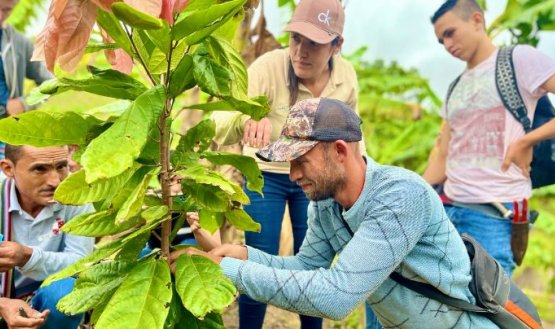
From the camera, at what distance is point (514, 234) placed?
315 centimetres

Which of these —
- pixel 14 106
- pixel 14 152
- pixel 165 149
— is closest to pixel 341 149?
pixel 165 149

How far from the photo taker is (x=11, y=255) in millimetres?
2434

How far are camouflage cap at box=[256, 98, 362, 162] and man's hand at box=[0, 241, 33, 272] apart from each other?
40.8 inches

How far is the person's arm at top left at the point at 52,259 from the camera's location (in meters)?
2.55

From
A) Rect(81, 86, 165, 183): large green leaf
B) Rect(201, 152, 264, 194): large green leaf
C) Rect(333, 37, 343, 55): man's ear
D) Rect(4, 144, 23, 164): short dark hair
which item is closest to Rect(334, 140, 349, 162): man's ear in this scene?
Rect(201, 152, 264, 194): large green leaf

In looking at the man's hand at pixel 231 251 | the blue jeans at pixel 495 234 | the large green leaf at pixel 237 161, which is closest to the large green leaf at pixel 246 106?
the large green leaf at pixel 237 161

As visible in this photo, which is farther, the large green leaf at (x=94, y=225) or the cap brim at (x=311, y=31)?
the cap brim at (x=311, y=31)

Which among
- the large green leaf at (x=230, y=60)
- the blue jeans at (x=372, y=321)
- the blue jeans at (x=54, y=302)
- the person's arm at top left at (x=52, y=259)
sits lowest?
the blue jeans at (x=372, y=321)

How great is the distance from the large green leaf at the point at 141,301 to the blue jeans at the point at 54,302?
2.77 ft

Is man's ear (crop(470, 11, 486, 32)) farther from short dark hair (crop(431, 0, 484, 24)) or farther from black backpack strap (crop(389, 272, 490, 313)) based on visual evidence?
black backpack strap (crop(389, 272, 490, 313))

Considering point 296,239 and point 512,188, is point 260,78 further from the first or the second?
point 512,188

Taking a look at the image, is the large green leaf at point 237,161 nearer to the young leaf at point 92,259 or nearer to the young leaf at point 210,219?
the young leaf at point 210,219

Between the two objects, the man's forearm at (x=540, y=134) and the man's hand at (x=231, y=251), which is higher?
the man's forearm at (x=540, y=134)

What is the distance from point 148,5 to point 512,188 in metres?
2.19
